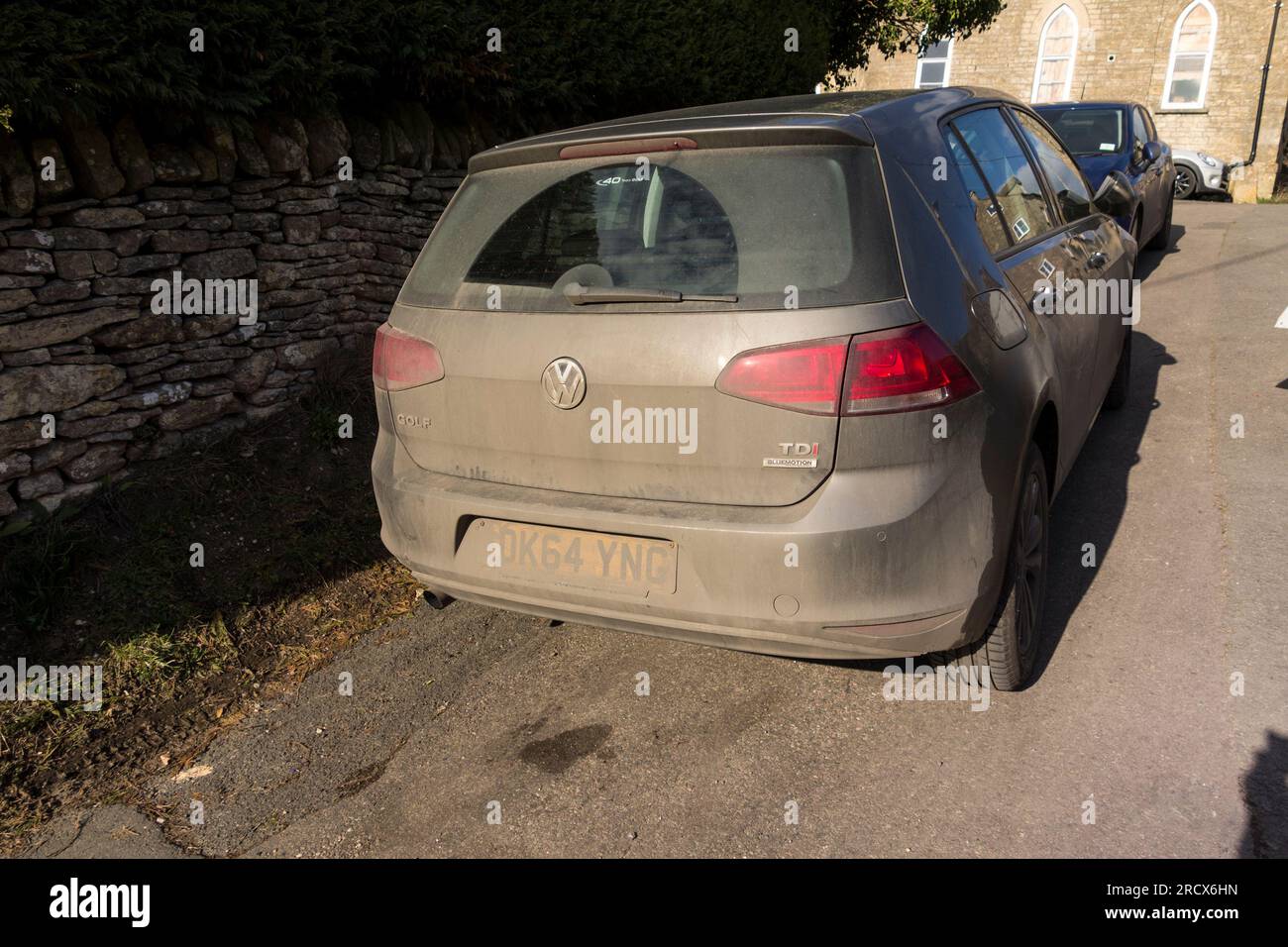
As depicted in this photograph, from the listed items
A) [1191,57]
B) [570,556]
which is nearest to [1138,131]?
[570,556]

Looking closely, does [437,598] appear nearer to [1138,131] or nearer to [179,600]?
[179,600]

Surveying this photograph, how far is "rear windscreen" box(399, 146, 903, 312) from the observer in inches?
103

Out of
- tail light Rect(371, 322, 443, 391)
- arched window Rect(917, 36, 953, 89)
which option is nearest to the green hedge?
tail light Rect(371, 322, 443, 391)

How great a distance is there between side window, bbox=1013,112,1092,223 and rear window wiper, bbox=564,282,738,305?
2.50 meters

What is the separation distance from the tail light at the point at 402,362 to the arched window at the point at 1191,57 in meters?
25.2

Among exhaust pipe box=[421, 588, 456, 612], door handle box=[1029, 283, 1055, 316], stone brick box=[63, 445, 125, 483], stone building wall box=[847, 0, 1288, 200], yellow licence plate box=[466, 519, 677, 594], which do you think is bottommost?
exhaust pipe box=[421, 588, 456, 612]

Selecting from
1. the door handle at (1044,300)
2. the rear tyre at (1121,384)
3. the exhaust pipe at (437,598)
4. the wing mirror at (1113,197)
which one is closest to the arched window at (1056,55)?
the rear tyre at (1121,384)

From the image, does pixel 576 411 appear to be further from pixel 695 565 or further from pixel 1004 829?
pixel 1004 829

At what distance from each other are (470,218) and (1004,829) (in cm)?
246

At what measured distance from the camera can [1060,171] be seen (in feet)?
15.5

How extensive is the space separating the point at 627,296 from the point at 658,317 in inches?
5.0

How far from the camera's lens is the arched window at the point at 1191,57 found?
22375 mm

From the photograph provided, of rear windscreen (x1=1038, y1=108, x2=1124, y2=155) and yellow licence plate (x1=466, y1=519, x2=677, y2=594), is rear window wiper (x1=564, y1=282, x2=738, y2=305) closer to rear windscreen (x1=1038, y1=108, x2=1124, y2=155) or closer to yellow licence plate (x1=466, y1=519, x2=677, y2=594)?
yellow licence plate (x1=466, y1=519, x2=677, y2=594)

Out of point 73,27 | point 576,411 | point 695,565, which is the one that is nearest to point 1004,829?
point 695,565
